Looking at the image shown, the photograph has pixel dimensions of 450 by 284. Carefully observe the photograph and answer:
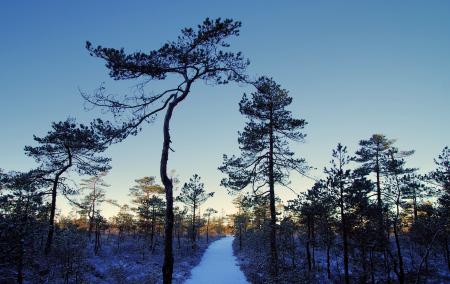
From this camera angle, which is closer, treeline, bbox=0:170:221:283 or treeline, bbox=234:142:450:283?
treeline, bbox=0:170:221:283

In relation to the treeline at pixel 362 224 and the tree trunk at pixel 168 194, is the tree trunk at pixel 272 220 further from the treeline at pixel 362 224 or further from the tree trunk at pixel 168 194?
the tree trunk at pixel 168 194

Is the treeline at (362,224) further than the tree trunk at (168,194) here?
Yes

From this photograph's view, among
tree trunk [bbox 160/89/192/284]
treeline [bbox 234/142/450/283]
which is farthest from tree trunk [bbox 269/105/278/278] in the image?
tree trunk [bbox 160/89/192/284]

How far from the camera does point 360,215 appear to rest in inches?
1005

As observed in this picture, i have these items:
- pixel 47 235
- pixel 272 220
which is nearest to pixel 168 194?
pixel 272 220

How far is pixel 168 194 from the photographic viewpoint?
10.9 metres

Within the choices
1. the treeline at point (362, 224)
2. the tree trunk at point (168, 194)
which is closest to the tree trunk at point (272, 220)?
the treeline at point (362, 224)

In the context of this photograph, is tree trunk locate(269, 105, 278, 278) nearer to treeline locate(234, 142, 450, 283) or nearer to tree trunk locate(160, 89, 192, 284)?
treeline locate(234, 142, 450, 283)

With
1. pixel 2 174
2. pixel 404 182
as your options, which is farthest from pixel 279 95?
pixel 2 174

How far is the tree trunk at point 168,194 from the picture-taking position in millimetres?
10066

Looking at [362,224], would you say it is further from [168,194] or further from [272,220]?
[168,194]

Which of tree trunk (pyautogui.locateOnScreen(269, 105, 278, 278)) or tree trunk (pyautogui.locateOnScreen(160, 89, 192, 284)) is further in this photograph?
tree trunk (pyautogui.locateOnScreen(269, 105, 278, 278))

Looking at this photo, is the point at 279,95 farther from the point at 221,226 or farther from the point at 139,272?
the point at 221,226

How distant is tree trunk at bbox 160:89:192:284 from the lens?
10.1m
